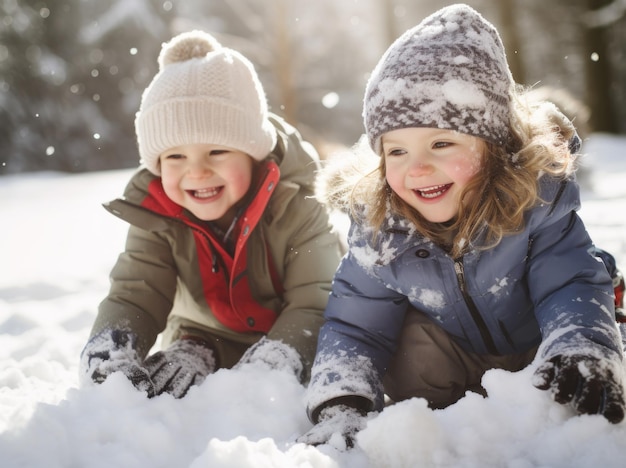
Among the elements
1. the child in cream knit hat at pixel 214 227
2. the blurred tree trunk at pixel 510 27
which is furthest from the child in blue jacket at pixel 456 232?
the blurred tree trunk at pixel 510 27

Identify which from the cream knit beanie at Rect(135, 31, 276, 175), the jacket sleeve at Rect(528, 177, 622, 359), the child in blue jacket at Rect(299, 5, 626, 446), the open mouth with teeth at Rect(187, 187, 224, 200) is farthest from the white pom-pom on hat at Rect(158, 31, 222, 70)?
the jacket sleeve at Rect(528, 177, 622, 359)

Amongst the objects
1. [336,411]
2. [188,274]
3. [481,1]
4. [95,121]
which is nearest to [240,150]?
[188,274]

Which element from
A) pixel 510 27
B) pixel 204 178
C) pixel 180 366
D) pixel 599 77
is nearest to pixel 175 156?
pixel 204 178

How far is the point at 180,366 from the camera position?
6.97 ft

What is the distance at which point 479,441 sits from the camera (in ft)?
4.59

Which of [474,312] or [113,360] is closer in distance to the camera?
[474,312]

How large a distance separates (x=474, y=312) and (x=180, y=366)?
3.24 feet

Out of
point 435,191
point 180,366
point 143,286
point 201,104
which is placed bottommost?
point 180,366

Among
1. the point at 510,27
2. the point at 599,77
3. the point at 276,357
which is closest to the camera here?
the point at 276,357

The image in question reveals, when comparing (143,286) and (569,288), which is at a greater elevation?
(569,288)

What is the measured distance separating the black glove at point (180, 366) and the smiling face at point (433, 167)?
3.03 ft

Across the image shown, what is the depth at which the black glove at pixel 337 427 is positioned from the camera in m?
1.53

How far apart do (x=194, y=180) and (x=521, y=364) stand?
51.0 inches

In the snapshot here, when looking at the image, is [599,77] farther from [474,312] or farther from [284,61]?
[474,312]
